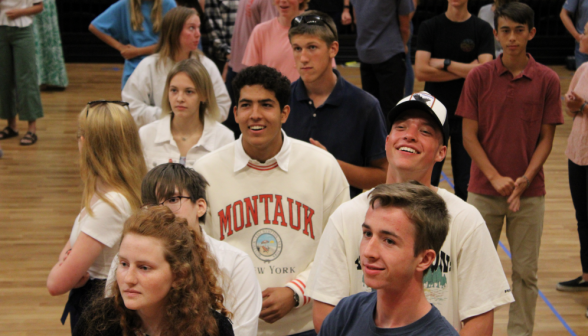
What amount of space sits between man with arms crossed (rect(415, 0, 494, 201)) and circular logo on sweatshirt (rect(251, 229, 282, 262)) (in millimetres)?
2108

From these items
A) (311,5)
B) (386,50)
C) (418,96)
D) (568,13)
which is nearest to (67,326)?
(418,96)

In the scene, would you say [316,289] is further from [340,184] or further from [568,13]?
[568,13]

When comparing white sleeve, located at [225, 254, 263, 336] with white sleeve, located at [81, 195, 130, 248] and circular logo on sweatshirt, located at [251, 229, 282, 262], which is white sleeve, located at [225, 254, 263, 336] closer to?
circular logo on sweatshirt, located at [251, 229, 282, 262]

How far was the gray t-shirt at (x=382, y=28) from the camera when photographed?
522cm

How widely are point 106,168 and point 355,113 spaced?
118cm

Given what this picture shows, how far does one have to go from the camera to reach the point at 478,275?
2.00 meters

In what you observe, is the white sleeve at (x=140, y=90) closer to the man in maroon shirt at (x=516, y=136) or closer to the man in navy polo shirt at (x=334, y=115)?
the man in navy polo shirt at (x=334, y=115)

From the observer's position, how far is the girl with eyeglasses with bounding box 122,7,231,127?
Result: 424cm

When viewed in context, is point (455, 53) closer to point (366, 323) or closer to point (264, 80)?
point (264, 80)

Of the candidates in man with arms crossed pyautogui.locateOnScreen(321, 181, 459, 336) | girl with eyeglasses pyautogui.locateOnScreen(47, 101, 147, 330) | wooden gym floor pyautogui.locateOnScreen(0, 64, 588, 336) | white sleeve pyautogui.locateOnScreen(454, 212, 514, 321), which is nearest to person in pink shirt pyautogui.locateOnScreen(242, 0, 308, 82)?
girl with eyeglasses pyautogui.locateOnScreen(47, 101, 147, 330)

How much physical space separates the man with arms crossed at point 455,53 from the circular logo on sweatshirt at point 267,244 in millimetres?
2108

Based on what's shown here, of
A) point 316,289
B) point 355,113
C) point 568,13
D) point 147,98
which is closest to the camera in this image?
point 316,289

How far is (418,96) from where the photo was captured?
7.45ft

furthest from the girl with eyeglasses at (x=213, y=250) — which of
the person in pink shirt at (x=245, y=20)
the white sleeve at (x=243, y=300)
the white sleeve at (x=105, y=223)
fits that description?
the person in pink shirt at (x=245, y=20)
